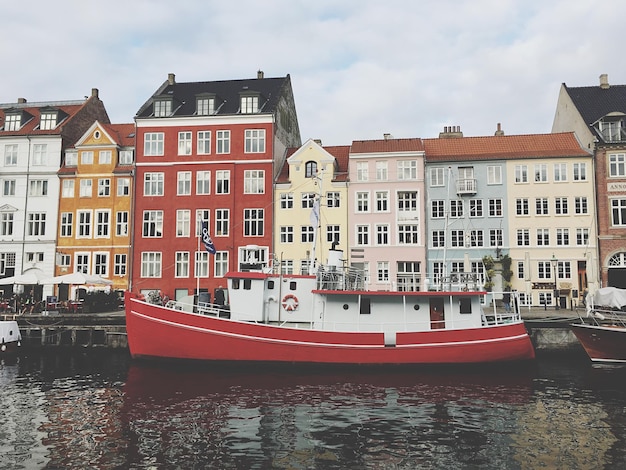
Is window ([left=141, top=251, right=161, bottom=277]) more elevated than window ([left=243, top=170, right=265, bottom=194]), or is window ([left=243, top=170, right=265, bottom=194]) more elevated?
window ([left=243, top=170, right=265, bottom=194])

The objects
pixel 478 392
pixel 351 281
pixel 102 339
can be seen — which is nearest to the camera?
pixel 478 392

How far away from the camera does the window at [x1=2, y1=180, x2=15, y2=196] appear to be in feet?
147

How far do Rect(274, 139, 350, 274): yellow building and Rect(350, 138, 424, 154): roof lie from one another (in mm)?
2309

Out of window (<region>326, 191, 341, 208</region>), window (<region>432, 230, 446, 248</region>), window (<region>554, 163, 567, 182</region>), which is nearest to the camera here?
window (<region>554, 163, 567, 182</region>)

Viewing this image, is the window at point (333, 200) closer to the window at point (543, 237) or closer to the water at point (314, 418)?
the window at point (543, 237)

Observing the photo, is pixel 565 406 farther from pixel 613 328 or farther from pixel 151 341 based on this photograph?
pixel 151 341

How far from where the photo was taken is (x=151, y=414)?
1667 centimetres

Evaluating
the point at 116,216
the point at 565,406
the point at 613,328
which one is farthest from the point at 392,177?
the point at 565,406

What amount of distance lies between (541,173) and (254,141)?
22271 millimetres

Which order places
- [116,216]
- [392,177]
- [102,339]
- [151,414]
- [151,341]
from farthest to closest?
[116,216] → [392,177] → [102,339] → [151,341] → [151,414]

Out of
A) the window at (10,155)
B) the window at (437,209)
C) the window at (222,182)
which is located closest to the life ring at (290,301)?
the window at (437,209)

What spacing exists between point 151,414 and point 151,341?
8189mm

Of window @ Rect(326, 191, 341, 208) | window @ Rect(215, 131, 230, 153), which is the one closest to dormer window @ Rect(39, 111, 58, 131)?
window @ Rect(215, 131, 230, 153)

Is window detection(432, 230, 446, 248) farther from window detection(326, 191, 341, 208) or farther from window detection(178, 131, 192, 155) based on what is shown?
window detection(178, 131, 192, 155)
